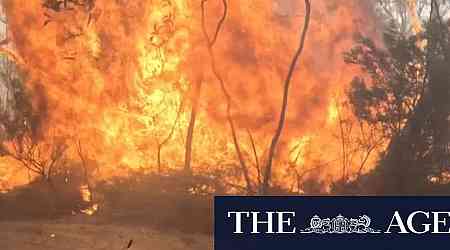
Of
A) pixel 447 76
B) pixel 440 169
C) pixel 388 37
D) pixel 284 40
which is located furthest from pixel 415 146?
pixel 284 40

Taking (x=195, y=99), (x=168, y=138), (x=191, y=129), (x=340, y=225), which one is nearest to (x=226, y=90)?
(x=195, y=99)

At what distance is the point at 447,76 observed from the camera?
284cm

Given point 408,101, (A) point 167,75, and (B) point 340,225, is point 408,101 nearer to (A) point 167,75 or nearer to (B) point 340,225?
(B) point 340,225

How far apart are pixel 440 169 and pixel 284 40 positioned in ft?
4.07

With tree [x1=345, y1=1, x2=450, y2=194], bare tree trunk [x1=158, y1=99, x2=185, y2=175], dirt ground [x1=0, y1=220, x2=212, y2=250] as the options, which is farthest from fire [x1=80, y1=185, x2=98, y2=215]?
tree [x1=345, y1=1, x2=450, y2=194]

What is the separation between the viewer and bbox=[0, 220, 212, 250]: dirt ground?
9.73ft

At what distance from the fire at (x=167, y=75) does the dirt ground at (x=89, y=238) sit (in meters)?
0.38

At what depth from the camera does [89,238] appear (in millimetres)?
3008

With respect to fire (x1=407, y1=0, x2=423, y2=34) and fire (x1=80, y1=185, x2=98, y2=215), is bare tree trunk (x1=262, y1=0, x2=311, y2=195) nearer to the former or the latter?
fire (x1=407, y1=0, x2=423, y2=34)

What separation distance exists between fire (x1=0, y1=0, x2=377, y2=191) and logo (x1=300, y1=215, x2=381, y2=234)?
0.94 ft

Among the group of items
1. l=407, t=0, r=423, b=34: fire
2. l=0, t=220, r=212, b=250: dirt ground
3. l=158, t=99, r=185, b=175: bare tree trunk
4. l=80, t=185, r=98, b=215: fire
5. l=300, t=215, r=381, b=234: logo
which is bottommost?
l=0, t=220, r=212, b=250: dirt ground

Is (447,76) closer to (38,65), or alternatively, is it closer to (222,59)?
(222,59)

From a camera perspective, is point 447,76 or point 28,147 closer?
point 447,76

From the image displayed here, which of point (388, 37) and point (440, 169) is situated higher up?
point (388, 37)
